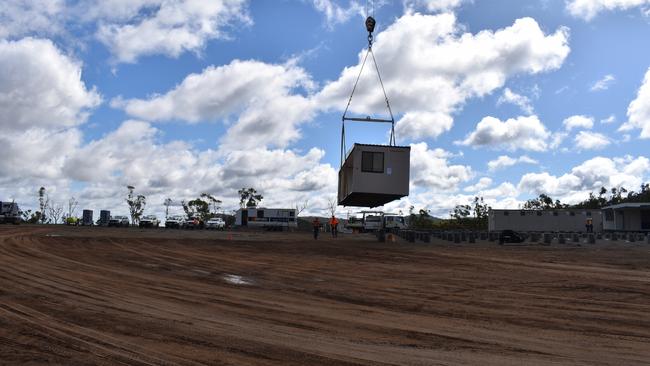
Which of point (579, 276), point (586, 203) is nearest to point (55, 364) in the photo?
point (579, 276)

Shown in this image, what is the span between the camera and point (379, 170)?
24922mm

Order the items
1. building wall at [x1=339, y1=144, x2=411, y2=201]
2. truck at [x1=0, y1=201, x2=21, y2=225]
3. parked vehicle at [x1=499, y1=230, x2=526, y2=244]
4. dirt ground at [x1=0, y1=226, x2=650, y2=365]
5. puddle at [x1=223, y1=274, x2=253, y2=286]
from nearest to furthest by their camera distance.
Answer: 1. dirt ground at [x1=0, y1=226, x2=650, y2=365]
2. puddle at [x1=223, y1=274, x2=253, y2=286]
3. building wall at [x1=339, y1=144, x2=411, y2=201]
4. parked vehicle at [x1=499, y1=230, x2=526, y2=244]
5. truck at [x1=0, y1=201, x2=21, y2=225]

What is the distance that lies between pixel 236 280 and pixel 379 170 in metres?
12.5

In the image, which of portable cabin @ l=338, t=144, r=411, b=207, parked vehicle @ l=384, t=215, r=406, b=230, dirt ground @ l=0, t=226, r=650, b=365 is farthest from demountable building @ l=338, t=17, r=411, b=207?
parked vehicle @ l=384, t=215, r=406, b=230

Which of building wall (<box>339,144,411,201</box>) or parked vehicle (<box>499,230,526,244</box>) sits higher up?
building wall (<box>339,144,411,201</box>)

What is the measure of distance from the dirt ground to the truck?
52.2 metres

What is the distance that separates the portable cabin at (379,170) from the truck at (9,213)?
5073 cm

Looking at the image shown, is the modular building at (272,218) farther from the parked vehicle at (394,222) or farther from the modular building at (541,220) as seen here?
the modular building at (541,220)

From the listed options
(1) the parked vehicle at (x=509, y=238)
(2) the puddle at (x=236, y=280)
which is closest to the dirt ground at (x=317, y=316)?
(2) the puddle at (x=236, y=280)

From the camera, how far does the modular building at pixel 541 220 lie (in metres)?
56.9

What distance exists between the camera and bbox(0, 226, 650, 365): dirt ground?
637 cm

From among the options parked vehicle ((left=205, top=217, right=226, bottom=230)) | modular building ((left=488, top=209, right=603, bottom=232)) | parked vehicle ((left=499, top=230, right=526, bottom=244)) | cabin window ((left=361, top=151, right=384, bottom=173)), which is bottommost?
parked vehicle ((left=499, top=230, right=526, bottom=244))

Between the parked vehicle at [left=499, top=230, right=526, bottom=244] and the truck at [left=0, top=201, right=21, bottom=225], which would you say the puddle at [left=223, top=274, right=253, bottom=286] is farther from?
the truck at [left=0, top=201, right=21, bottom=225]

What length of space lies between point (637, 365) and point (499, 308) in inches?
149
